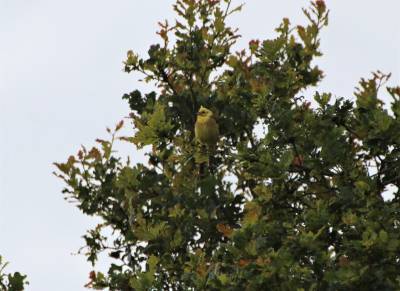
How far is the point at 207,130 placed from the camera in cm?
1327

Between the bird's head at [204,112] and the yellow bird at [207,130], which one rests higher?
the bird's head at [204,112]

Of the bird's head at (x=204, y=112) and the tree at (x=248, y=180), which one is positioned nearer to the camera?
the tree at (x=248, y=180)

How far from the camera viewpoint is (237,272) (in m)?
10.0

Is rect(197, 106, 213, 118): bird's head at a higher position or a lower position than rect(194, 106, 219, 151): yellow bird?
higher

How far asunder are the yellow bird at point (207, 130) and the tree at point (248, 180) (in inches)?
6.4

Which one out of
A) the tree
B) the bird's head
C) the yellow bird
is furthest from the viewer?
the bird's head

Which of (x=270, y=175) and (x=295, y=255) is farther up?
(x=270, y=175)

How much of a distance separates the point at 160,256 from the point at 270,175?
2.22 m

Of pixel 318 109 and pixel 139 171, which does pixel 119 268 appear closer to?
pixel 139 171

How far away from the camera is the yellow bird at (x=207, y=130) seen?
522 inches

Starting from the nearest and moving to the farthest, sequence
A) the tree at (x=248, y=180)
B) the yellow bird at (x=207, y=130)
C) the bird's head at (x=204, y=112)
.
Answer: the tree at (x=248, y=180) < the yellow bird at (x=207, y=130) < the bird's head at (x=204, y=112)

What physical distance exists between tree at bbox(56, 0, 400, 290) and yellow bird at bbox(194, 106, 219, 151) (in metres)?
0.16

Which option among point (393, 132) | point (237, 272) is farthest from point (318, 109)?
point (237, 272)

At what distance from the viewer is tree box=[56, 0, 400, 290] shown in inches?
409
